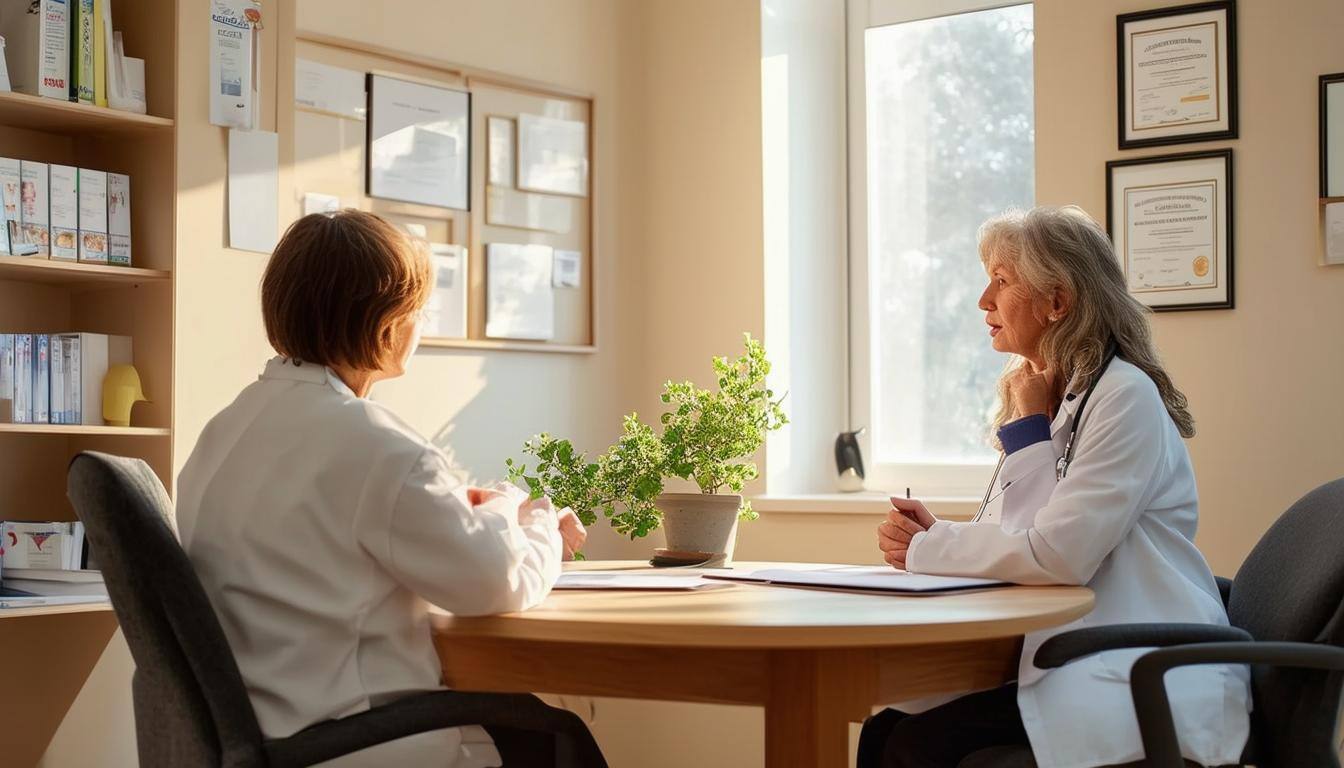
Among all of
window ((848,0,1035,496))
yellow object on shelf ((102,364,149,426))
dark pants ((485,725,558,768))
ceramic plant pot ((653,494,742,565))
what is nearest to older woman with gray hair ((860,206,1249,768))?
ceramic plant pot ((653,494,742,565))

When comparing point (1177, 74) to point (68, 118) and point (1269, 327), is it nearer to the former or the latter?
point (1269, 327)

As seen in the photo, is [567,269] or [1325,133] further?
[567,269]

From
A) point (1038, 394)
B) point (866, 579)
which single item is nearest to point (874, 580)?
point (866, 579)

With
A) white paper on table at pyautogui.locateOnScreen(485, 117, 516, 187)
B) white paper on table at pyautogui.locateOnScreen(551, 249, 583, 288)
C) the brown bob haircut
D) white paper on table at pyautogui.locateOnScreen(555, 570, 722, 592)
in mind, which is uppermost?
white paper on table at pyautogui.locateOnScreen(485, 117, 516, 187)

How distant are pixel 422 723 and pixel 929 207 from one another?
3003mm

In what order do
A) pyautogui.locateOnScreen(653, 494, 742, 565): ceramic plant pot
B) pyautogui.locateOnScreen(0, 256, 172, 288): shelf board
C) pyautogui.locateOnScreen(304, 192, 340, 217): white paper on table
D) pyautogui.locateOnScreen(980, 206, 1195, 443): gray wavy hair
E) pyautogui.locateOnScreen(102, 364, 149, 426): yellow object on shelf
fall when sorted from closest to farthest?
pyautogui.locateOnScreen(980, 206, 1195, 443): gray wavy hair, pyautogui.locateOnScreen(653, 494, 742, 565): ceramic plant pot, pyautogui.locateOnScreen(0, 256, 172, 288): shelf board, pyautogui.locateOnScreen(102, 364, 149, 426): yellow object on shelf, pyautogui.locateOnScreen(304, 192, 340, 217): white paper on table

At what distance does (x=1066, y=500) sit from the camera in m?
2.06

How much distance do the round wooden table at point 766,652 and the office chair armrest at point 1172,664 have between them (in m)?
0.13

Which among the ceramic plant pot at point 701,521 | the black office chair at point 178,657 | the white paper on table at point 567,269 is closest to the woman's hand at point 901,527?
the ceramic plant pot at point 701,521

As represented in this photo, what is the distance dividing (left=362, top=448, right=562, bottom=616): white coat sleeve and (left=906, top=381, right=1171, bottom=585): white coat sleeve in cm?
80

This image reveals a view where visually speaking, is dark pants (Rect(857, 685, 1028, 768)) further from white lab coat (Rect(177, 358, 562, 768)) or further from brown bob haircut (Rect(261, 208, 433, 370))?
brown bob haircut (Rect(261, 208, 433, 370))

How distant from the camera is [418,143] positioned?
12.4 ft

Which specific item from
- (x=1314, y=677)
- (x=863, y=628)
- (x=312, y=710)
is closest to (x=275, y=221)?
(x=312, y=710)

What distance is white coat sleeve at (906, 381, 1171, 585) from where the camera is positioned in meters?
2.04
